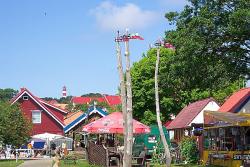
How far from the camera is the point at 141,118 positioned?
6012 cm

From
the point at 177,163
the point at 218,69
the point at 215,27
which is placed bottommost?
the point at 177,163

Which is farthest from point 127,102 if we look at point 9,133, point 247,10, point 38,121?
point 38,121

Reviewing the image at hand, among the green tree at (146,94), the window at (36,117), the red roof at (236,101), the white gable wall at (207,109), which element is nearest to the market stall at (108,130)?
the red roof at (236,101)

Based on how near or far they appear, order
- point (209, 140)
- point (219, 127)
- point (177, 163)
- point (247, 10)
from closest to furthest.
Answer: point (247, 10) < point (219, 127) < point (209, 140) < point (177, 163)

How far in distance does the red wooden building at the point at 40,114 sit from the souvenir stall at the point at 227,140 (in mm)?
31419

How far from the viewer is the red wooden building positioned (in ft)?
188

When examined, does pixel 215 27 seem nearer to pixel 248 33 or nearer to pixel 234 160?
pixel 248 33

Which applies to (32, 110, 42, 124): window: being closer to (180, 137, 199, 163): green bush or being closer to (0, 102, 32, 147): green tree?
(0, 102, 32, 147): green tree

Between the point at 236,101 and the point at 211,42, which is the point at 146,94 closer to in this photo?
the point at 236,101

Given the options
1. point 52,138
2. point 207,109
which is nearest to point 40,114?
point 52,138

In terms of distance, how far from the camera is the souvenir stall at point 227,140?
2394 cm

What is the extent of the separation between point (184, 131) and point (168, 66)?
16.4 meters

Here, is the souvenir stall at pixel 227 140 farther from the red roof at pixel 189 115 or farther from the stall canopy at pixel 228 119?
the red roof at pixel 189 115

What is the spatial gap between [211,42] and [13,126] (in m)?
21.1
